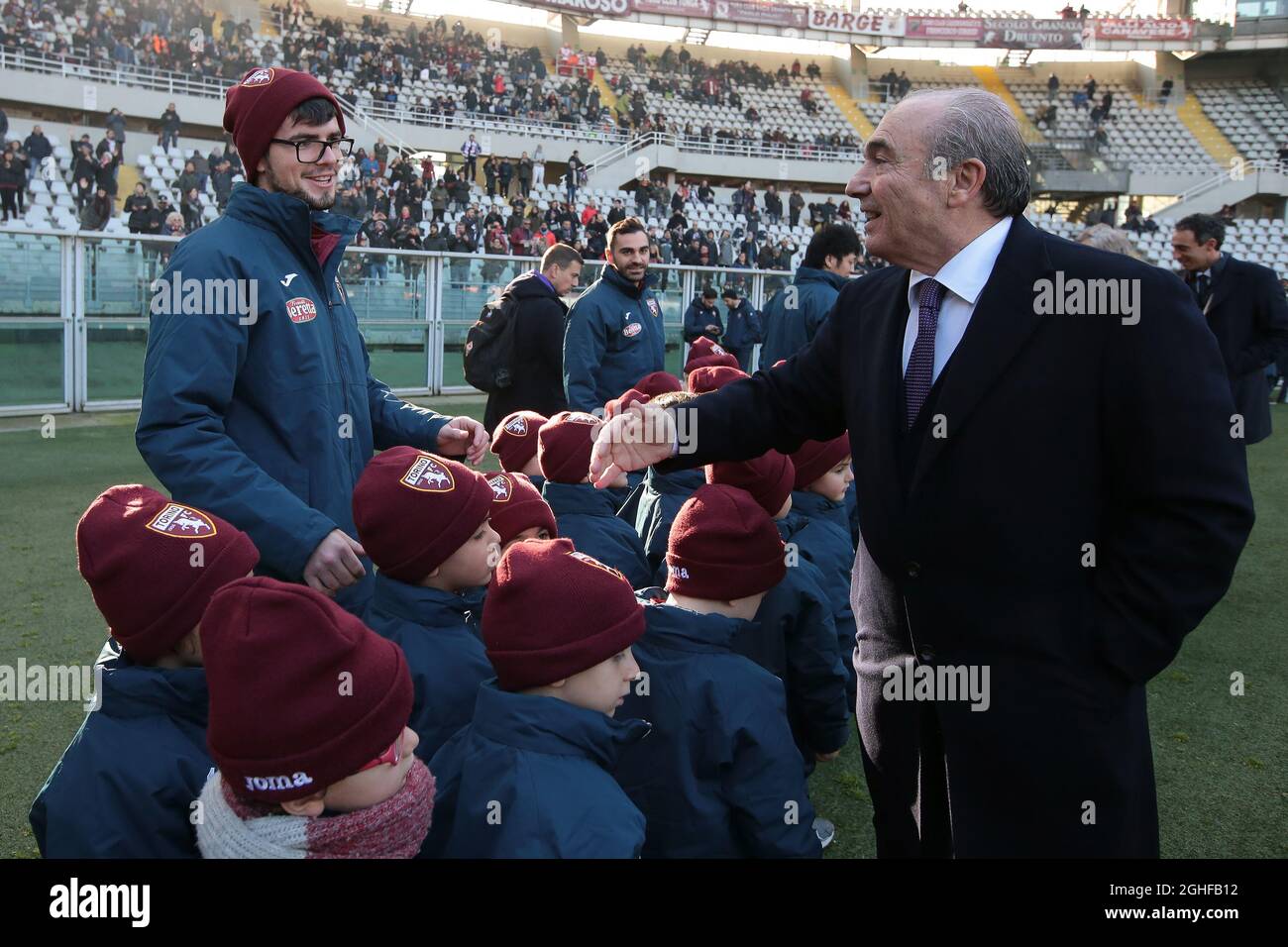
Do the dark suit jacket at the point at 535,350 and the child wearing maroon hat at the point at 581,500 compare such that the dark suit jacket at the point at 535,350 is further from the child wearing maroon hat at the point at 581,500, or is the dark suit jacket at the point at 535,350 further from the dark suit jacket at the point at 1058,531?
the dark suit jacket at the point at 1058,531

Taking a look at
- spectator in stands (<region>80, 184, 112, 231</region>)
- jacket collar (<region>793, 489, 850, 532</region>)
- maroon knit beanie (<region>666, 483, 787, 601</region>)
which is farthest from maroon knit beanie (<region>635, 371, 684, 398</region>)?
spectator in stands (<region>80, 184, 112, 231</region>)

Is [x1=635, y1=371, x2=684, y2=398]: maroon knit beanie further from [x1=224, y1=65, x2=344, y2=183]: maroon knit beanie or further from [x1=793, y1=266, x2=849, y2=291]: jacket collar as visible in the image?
[x1=224, y1=65, x2=344, y2=183]: maroon knit beanie

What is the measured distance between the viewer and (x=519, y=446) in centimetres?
445

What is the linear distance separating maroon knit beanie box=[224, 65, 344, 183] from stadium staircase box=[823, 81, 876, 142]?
40.6 m

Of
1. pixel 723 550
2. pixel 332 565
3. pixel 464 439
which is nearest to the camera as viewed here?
pixel 332 565

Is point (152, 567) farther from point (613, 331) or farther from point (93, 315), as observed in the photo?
point (93, 315)

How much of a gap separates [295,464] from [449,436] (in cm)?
57

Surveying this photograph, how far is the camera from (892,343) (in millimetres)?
2090

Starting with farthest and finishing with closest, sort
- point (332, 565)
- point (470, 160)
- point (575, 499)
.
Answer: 1. point (470, 160)
2. point (575, 499)
3. point (332, 565)

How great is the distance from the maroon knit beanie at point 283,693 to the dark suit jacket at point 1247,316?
569cm

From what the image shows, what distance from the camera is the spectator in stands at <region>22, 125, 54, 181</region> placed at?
20469mm

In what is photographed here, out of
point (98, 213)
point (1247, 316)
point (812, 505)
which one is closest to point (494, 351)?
point (812, 505)

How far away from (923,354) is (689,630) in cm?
87

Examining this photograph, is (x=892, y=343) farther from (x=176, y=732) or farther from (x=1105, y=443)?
(x=176, y=732)
